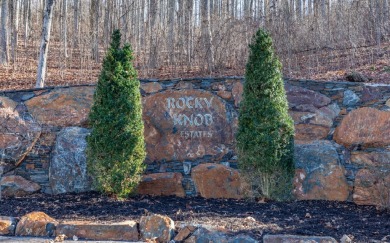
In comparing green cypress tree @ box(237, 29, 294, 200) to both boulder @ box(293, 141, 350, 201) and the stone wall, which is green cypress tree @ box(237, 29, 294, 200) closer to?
boulder @ box(293, 141, 350, 201)

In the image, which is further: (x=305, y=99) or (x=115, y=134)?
(x=305, y=99)

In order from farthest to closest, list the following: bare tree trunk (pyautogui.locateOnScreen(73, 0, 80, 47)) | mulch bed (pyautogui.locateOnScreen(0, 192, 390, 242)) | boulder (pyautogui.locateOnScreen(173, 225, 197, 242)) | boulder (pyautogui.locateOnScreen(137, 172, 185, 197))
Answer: bare tree trunk (pyautogui.locateOnScreen(73, 0, 80, 47)) < boulder (pyautogui.locateOnScreen(137, 172, 185, 197)) < mulch bed (pyautogui.locateOnScreen(0, 192, 390, 242)) < boulder (pyautogui.locateOnScreen(173, 225, 197, 242))

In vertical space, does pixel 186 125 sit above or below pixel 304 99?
below

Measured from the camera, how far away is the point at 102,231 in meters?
4.59

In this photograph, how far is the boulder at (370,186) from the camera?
604cm

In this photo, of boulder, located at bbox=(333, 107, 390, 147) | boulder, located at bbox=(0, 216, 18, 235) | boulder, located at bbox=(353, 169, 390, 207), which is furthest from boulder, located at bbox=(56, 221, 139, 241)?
boulder, located at bbox=(333, 107, 390, 147)

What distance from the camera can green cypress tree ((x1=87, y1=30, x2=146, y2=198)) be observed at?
6305 millimetres

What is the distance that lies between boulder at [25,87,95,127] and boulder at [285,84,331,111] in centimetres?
311

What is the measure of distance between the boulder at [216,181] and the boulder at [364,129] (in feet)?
5.25

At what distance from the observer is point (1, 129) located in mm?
7215

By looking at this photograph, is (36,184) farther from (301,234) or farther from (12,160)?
(301,234)

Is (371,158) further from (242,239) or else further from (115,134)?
(115,134)

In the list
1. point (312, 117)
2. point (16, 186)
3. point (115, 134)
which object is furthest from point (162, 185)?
point (312, 117)

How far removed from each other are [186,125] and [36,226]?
10.4 feet
